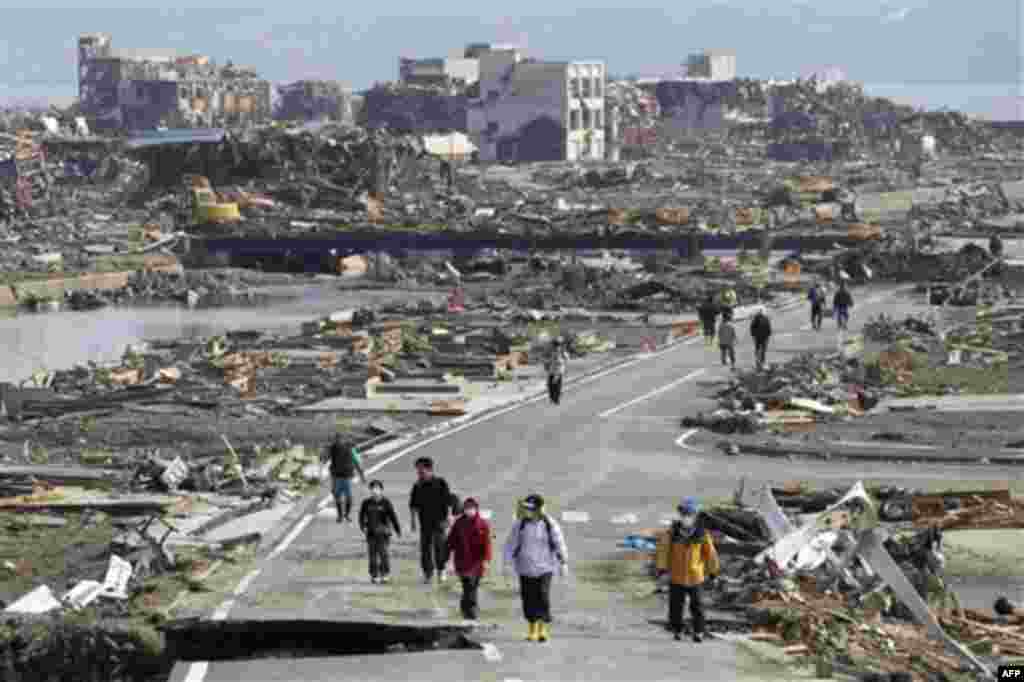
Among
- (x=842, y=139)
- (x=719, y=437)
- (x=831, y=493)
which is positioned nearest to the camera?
(x=831, y=493)

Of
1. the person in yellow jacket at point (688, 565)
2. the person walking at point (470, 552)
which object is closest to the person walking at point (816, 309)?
the person walking at point (470, 552)

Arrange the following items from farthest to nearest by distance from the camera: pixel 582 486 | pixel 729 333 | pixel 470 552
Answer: pixel 729 333 → pixel 582 486 → pixel 470 552

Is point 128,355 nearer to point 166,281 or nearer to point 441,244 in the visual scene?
point 166,281

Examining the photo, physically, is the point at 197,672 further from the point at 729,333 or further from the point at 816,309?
the point at 816,309

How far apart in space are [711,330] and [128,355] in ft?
39.4

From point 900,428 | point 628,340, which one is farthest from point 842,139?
point 900,428

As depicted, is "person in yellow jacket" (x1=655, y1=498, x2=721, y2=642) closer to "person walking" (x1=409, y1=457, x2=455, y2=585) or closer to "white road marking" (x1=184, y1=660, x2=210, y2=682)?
"person walking" (x1=409, y1=457, x2=455, y2=585)

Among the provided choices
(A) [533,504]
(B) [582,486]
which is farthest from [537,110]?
(A) [533,504]

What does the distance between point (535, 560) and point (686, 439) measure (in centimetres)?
1498

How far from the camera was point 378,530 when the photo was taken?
20.6m

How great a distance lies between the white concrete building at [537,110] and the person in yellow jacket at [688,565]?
160 metres

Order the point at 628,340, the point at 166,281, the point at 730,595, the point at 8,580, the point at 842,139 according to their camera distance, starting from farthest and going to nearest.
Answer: the point at 842,139, the point at 166,281, the point at 628,340, the point at 8,580, the point at 730,595

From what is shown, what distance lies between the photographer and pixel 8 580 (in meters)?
23.0

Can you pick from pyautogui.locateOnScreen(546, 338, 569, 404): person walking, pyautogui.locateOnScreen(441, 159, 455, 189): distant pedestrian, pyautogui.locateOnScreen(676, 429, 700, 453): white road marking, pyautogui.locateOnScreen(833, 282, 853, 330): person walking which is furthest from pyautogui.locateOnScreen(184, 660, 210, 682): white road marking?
pyautogui.locateOnScreen(441, 159, 455, 189): distant pedestrian
